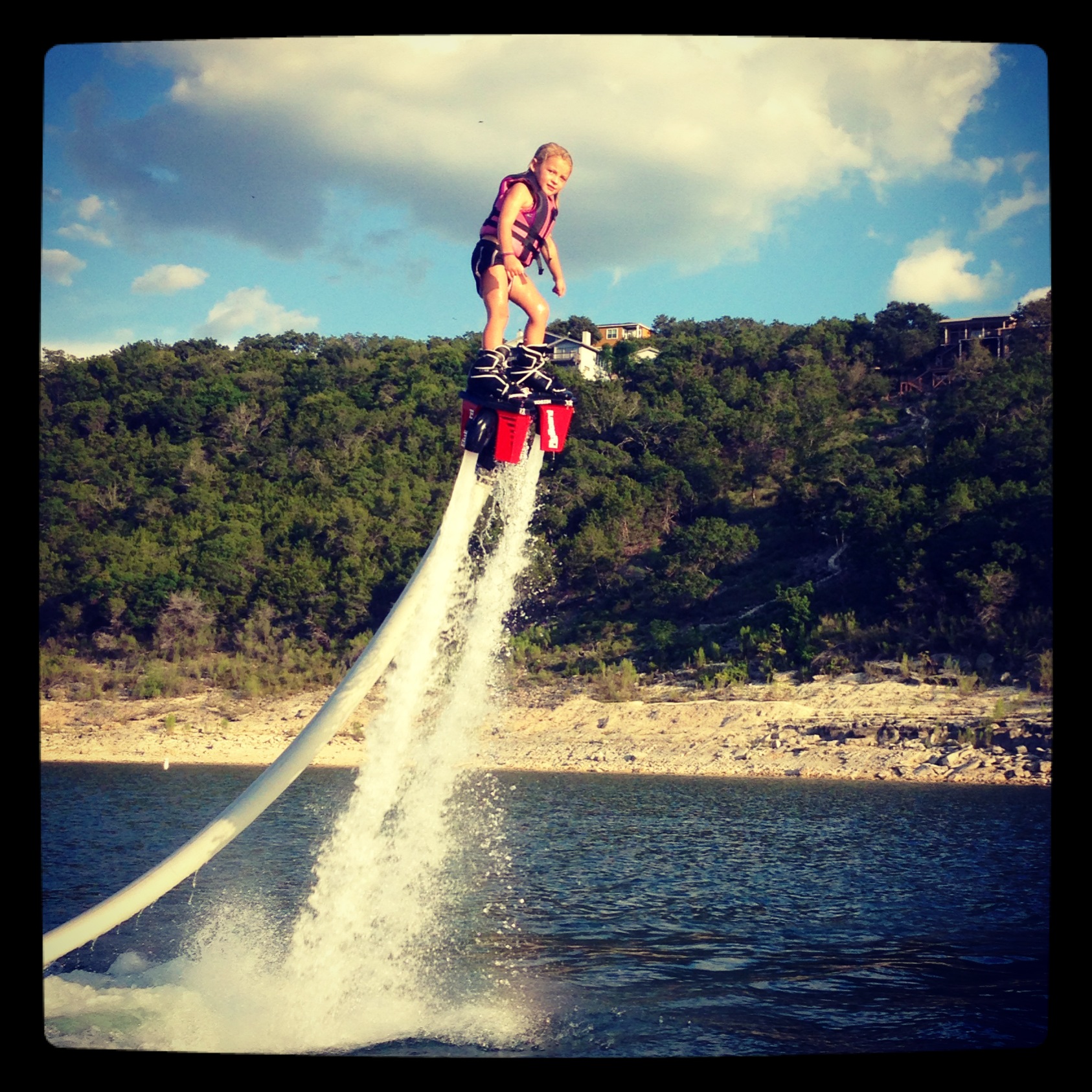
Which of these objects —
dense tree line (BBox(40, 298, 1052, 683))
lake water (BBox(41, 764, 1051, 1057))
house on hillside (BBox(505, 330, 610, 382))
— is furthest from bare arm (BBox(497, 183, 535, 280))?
house on hillside (BBox(505, 330, 610, 382))

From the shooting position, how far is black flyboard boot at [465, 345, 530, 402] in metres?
9.71

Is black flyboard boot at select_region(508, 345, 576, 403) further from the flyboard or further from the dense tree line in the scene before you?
the dense tree line

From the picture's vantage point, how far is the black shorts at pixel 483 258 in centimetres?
995

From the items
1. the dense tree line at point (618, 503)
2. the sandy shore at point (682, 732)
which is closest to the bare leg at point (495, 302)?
the sandy shore at point (682, 732)

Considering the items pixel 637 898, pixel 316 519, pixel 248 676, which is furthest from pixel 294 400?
pixel 637 898

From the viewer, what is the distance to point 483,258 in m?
10.0

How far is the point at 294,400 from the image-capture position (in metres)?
55.7

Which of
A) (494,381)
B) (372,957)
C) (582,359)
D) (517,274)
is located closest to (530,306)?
(517,274)

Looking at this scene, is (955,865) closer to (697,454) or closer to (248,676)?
(248,676)

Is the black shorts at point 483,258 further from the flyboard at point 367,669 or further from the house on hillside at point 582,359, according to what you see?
the house on hillside at point 582,359

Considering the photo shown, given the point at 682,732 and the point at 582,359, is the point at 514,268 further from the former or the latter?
the point at 582,359

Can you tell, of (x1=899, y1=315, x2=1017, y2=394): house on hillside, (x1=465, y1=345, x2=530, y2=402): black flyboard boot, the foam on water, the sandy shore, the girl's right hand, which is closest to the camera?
(x1=465, y1=345, x2=530, y2=402): black flyboard boot

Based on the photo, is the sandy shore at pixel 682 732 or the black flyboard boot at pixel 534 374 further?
the sandy shore at pixel 682 732

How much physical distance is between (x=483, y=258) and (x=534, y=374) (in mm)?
1143
